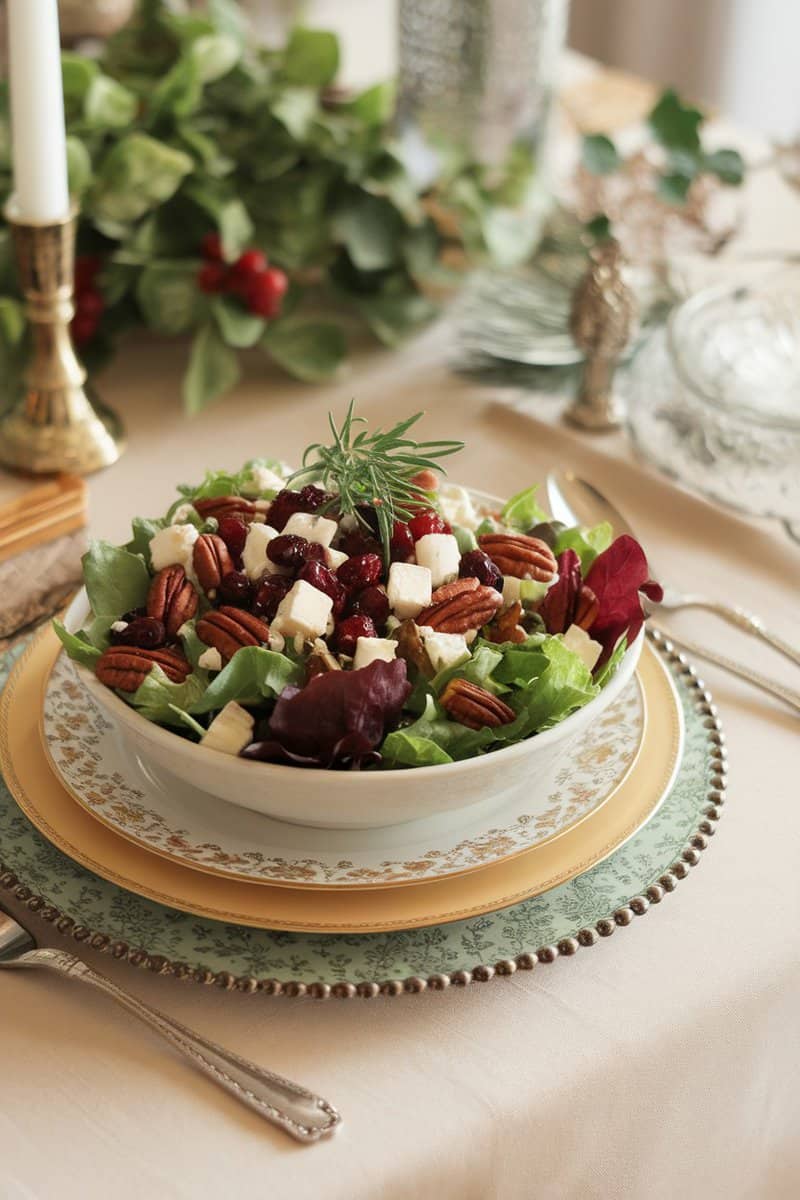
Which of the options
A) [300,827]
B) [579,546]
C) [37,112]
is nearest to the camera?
[300,827]

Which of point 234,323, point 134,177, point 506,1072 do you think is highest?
point 134,177

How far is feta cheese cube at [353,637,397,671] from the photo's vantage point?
2.25 ft

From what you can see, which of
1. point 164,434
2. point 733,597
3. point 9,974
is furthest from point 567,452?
point 9,974

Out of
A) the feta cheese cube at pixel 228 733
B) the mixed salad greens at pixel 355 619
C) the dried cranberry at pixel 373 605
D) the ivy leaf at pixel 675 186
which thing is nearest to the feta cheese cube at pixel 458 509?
the mixed salad greens at pixel 355 619

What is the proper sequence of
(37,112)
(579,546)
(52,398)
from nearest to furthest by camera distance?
1. (579,546)
2. (37,112)
3. (52,398)

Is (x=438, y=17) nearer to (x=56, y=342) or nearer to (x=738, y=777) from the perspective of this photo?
(x=56, y=342)

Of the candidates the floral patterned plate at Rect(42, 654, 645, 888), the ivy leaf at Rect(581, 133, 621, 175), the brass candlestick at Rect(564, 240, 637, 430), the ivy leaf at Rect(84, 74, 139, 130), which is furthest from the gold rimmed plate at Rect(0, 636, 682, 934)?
the ivy leaf at Rect(581, 133, 621, 175)

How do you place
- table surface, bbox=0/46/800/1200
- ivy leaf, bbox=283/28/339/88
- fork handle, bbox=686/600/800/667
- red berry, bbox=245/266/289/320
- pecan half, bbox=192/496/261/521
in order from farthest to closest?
1. ivy leaf, bbox=283/28/339/88
2. red berry, bbox=245/266/289/320
3. fork handle, bbox=686/600/800/667
4. pecan half, bbox=192/496/261/521
5. table surface, bbox=0/46/800/1200

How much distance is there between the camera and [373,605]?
73 centimetres

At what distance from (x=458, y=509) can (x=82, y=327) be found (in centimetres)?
55

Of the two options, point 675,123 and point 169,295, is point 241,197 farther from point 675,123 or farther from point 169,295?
point 675,123

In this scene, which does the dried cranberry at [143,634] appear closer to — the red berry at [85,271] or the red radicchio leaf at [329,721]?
the red radicchio leaf at [329,721]

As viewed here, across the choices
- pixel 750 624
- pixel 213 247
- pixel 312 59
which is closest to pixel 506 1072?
pixel 750 624

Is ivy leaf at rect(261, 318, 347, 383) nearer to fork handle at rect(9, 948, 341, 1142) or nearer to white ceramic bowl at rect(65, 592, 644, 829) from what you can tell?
white ceramic bowl at rect(65, 592, 644, 829)
